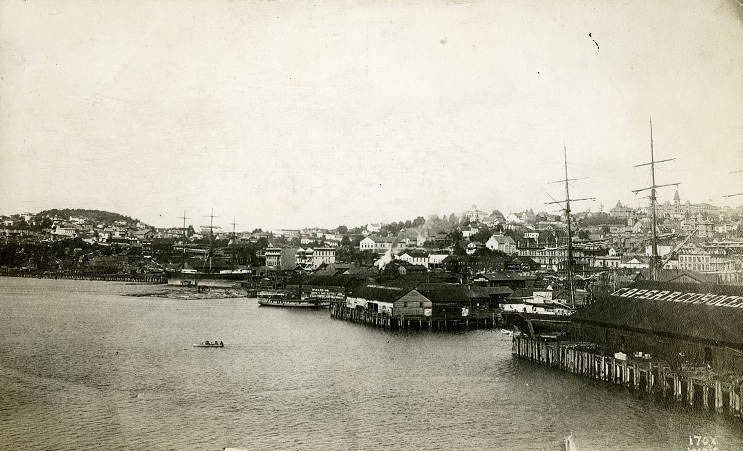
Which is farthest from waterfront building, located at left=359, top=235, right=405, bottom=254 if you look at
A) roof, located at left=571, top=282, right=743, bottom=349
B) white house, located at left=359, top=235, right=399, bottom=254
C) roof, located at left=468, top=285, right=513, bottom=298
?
roof, located at left=571, top=282, right=743, bottom=349

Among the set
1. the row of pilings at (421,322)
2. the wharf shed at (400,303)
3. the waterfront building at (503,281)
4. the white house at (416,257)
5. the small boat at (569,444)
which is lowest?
the small boat at (569,444)

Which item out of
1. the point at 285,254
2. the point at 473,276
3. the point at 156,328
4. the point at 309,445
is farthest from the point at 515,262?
the point at 309,445

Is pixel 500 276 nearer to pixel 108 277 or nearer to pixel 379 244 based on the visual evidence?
→ pixel 379 244

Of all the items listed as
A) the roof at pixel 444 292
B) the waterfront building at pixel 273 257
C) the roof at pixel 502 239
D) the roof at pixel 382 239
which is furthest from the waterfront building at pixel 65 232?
the roof at pixel 502 239

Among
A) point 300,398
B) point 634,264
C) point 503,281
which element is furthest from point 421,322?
point 300,398

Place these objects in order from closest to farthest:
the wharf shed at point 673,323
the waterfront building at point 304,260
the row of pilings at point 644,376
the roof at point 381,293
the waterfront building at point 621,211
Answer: the row of pilings at point 644,376, the wharf shed at point 673,323, the waterfront building at point 621,211, the roof at point 381,293, the waterfront building at point 304,260

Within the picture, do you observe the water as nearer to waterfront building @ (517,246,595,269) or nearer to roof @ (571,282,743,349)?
roof @ (571,282,743,349)

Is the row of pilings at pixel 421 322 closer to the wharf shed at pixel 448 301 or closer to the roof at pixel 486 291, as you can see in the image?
the wharf shed at pixel 448 301

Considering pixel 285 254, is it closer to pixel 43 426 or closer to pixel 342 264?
pixel 342 264
